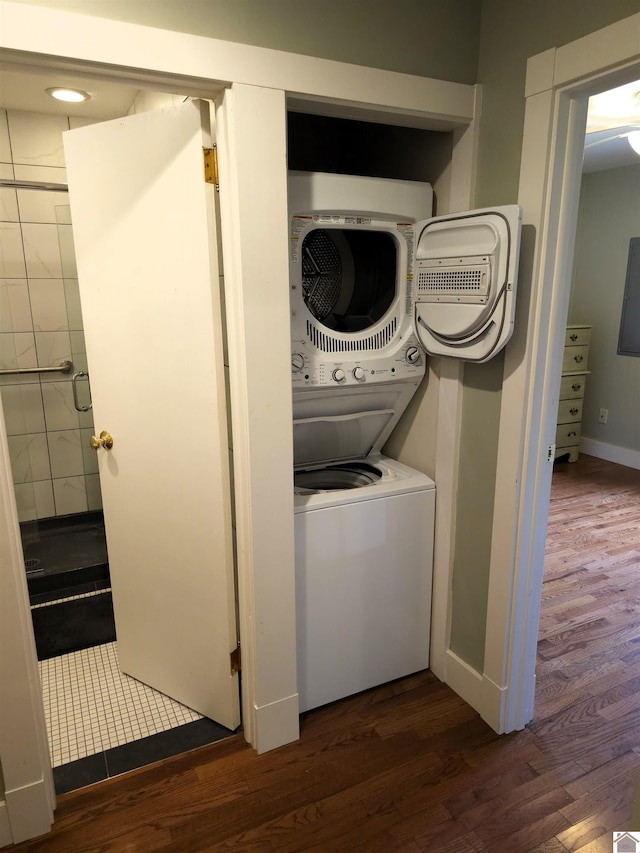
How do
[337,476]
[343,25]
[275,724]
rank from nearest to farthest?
[343,25]
[275,724]
[337,476]

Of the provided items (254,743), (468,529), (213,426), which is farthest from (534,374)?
(254,743)

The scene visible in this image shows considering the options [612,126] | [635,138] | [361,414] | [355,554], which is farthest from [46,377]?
[612,126]

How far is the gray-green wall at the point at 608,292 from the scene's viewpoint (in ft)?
13.8

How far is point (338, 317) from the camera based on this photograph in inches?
76.9

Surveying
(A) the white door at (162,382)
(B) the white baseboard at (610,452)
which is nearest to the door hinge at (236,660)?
(A) the white door at (162,382)

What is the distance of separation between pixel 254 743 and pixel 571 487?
9.95 ft

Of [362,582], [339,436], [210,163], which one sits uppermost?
[210,163]

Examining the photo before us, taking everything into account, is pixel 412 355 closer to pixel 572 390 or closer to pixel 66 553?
pixel 66 553

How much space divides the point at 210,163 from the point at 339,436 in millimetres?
1012

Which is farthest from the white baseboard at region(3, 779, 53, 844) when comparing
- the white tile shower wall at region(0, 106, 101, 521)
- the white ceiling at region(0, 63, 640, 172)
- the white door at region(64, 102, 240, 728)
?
the white ceiling at region(0, 63, 640, 172)

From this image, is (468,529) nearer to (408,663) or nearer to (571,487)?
(408,663)

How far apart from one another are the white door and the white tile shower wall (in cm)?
122

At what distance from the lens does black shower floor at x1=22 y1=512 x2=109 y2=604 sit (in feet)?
8.64

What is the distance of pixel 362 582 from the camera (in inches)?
74.9
